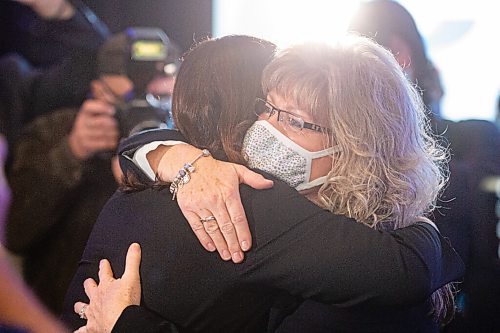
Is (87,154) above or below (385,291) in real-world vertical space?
below

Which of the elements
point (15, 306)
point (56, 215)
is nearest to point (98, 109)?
point (56, 215)

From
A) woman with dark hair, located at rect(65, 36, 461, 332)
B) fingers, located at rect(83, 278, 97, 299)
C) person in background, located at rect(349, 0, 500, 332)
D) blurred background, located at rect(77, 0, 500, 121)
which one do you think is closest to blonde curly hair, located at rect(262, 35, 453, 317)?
woman with dark hair, located at rect(65, 36, 461, 332)

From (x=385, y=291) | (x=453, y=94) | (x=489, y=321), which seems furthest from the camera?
(x=453, y=94)

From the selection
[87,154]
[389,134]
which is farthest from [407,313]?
[87,154]

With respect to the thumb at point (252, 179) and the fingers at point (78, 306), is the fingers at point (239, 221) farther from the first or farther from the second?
the fingers at point (78, 306)

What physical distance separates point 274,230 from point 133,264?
8.8 inches

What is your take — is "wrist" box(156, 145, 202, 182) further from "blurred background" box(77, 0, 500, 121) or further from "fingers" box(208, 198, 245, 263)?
"blurred background" box(77, 0, 500, 121)

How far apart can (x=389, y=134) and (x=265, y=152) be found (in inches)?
7.7

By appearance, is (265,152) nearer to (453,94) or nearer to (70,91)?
(70,91)

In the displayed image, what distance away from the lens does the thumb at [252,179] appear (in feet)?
3.51

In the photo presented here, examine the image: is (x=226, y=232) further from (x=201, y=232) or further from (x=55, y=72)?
(x=55, y=72)

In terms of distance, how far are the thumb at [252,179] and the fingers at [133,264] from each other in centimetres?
19

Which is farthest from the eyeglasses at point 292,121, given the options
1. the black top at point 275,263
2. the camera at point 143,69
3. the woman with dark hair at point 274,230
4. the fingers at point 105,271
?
the camera at point 143,69

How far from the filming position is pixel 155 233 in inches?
43.1
